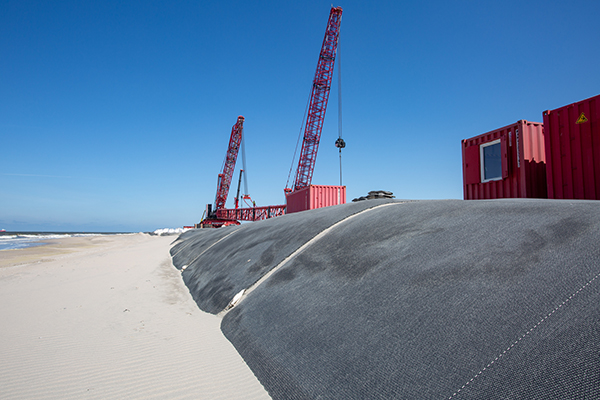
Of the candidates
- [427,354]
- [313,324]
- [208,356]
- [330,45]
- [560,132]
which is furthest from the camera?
[330,45]

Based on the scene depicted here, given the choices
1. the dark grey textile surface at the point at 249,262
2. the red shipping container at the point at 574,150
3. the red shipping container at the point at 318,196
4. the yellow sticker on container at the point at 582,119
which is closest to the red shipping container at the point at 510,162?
the red shipping container at the point at 574,150

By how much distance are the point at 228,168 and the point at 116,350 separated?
5436 centimetres

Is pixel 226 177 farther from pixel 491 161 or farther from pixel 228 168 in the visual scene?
pixel 491 161

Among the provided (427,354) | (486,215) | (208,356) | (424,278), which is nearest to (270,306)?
(208,356)

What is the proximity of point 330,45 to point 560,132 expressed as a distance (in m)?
33.7

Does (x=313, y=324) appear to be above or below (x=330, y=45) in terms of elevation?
below

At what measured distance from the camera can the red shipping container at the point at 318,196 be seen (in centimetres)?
1834

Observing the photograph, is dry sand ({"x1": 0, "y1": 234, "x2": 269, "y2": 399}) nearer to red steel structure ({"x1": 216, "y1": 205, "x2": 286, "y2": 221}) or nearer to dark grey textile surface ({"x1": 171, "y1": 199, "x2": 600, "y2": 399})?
dark grey textile surface ({"x1": 171, "y1": 199, "x2": 600, "y2": 399})

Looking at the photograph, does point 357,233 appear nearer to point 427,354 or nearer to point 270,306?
point 270,306

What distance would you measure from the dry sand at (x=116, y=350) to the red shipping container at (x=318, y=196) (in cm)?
1236

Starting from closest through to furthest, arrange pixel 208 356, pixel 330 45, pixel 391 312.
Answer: pixel 391 312 < pixel 208 356 < pixel 330 45

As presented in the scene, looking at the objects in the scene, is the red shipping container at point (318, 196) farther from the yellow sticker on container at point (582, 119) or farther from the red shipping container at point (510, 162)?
the yellow sticker on container at point (582, 119)

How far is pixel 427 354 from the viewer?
6.66ft

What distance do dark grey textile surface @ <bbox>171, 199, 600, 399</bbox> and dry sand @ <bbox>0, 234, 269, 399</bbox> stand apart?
0.36 meters
